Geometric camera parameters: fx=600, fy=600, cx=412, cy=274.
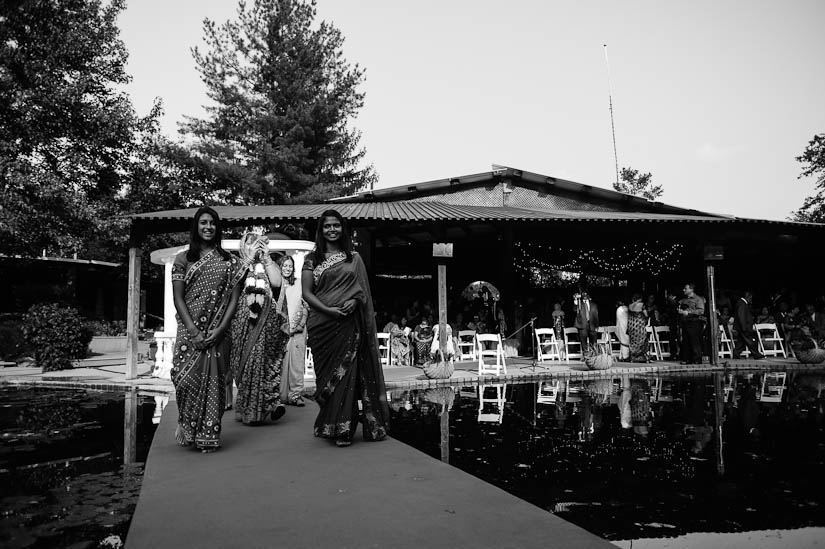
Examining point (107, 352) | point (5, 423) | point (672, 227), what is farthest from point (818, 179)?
point (5, 423)

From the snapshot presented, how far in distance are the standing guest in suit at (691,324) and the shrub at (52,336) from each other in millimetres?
14010

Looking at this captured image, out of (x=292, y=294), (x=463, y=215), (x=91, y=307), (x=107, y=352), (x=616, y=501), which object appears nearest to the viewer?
(x=616, y=501)

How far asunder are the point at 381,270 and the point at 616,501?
51.7ft

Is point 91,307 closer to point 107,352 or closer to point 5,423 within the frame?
point 107,352

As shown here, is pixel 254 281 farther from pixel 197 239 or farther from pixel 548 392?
pixel 548 392

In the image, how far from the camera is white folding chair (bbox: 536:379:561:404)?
344 inches

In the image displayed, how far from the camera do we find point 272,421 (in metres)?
5.77

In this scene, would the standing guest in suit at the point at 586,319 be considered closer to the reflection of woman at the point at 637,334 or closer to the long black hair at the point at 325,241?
the reflection of woman at the point at 637,334

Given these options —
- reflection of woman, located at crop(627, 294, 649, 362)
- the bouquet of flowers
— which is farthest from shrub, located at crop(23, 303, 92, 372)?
reflection of woman, located at crop(627, 294, 649, 362)

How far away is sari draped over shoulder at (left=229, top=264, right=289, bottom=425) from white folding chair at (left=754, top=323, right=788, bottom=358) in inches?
523

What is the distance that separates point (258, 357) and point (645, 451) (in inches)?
140

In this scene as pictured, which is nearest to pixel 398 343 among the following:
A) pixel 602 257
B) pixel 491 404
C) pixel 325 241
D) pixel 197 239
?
pixel 491 404

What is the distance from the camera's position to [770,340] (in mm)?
15438

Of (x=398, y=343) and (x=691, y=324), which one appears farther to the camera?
(x=398, y=343)
